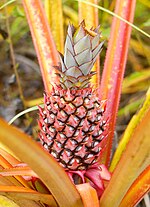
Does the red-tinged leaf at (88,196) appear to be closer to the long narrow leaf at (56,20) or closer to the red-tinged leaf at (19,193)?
the red-tinged leaf at (19,193)

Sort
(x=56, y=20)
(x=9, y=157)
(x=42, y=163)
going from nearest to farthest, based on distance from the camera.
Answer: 1. (x=42, y=163)
2. (x=9, y=157)
3. (x=56, y=20)

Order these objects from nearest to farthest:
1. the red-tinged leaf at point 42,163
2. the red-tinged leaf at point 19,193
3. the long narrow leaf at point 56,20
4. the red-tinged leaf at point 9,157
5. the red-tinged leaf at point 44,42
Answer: the red-tinged leaf at point 42,163
the red-tinged leaf at point 19,193
the red-tinged leaf at point 9,157
the red-tinged leaf at point 44,42
the long narrow leaf at point 56,20

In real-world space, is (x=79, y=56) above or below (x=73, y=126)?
above

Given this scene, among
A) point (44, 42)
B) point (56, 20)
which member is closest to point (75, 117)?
point (44, 42)

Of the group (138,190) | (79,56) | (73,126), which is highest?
(79,56)

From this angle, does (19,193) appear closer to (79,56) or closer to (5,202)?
A: (5,202)

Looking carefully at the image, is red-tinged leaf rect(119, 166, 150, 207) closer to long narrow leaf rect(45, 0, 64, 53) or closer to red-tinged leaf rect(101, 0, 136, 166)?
red-tinged leaf rect(101, 0, 136, 166)

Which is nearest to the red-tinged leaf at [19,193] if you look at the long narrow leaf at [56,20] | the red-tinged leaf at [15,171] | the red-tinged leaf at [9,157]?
the red-tinged leaf at [15,171]
